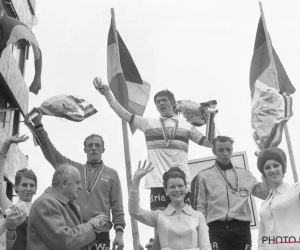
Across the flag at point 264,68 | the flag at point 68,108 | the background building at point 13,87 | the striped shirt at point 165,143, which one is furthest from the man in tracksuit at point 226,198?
the background building at point 13,87

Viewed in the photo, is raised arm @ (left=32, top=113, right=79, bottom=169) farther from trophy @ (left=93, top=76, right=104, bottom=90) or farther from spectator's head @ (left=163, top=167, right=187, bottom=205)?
spectator's head @ (left=163, top=167, right=187, bottom=205)

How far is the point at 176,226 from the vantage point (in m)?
4.82

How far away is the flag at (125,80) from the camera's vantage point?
957cm

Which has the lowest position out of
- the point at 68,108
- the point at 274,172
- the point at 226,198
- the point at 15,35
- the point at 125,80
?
the point at 226,198

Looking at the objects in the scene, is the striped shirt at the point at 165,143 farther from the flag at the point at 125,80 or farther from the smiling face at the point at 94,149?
the flag at the point at 125,80

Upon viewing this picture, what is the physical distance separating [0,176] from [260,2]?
8.31 meters

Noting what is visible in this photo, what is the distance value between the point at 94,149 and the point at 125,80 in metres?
4.35

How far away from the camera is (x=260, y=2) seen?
38.2 ft

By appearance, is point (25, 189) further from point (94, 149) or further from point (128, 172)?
point (128, 172)

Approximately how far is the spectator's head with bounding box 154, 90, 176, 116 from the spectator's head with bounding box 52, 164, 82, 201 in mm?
2596

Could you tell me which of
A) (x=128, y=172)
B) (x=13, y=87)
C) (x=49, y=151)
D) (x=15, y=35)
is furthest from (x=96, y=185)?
(x=13, y=87)

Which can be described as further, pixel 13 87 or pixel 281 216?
pixel 13 87

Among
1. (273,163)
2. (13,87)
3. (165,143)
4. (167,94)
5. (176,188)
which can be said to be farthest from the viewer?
(13,87)

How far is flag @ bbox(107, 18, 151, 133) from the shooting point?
9570mm
